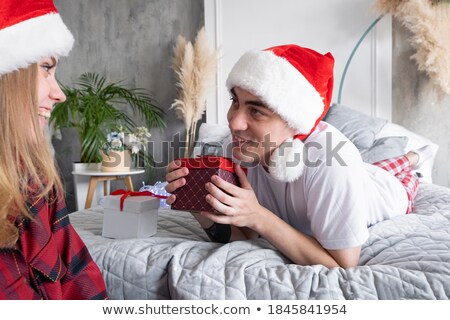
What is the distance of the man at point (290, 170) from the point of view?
1.11 meters

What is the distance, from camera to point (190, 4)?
12.0 ft

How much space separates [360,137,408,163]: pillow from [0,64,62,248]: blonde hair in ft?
5.92

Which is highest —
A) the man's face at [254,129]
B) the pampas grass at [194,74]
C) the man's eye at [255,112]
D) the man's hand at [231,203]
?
the pampas grass at [194,74]

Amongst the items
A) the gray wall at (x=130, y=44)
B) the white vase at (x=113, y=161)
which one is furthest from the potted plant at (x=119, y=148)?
the gray wall at (x=130, y=44)

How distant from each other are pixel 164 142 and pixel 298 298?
9.52 ft

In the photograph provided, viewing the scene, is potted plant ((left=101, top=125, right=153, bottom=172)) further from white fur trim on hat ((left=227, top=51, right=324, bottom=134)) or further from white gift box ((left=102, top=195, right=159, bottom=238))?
white fur trim on hat ((left=227, top=51, right=324, bottom=134))

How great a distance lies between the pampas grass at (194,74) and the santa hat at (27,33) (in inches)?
90.3

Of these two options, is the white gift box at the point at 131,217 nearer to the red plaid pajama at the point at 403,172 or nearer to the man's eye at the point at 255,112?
the man's eye at the point at 255,112

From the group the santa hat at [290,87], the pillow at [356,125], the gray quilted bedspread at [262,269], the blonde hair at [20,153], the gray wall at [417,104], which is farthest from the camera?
the gray wall at [417,104]

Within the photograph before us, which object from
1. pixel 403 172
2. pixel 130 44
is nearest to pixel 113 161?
pixel 130 44

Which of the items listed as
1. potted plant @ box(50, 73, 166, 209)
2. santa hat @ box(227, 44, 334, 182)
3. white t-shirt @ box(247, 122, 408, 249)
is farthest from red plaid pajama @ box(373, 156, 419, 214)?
potted plant @ box(50, 73, 166, 209)

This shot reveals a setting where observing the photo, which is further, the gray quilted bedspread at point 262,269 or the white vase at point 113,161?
the white vase at point 113,161

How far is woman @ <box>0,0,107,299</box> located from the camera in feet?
2.77

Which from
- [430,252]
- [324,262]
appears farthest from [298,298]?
[430,252]
